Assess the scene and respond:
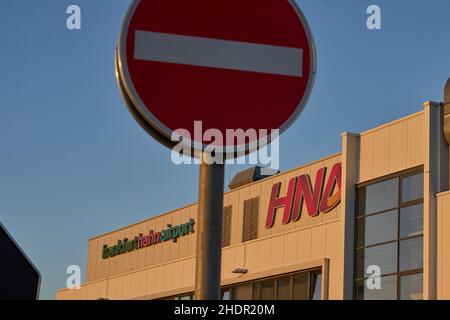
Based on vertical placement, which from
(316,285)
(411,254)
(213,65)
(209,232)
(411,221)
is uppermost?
(411,221)

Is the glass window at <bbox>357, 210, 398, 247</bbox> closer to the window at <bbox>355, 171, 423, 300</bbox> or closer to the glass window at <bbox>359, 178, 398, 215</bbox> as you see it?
the window at <bbox>355, 171, 423, 300</bbox>

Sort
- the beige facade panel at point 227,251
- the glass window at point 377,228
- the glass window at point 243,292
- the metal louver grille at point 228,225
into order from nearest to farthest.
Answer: the glass window at point 377,228, the beige facade panel at point 227,251, the glass window at point 243,292, the metal louver grille at point 228,225

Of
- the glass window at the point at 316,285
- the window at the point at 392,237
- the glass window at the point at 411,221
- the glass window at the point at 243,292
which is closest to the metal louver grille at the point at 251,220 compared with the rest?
the glass window at the point at 243,292

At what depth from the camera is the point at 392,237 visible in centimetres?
2380

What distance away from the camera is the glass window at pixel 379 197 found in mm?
24109

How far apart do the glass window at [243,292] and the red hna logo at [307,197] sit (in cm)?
192

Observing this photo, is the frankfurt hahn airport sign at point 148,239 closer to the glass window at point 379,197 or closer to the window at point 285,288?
the window at point 285,288

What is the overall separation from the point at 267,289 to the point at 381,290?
487 cm

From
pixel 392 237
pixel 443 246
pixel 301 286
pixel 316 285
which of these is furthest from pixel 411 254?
pixel 301 286

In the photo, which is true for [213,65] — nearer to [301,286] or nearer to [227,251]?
[301,286]

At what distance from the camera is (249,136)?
2594mm

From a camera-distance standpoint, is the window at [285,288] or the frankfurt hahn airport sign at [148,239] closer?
the window at [285,288]

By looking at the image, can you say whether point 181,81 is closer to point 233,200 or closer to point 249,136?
point 249,136
